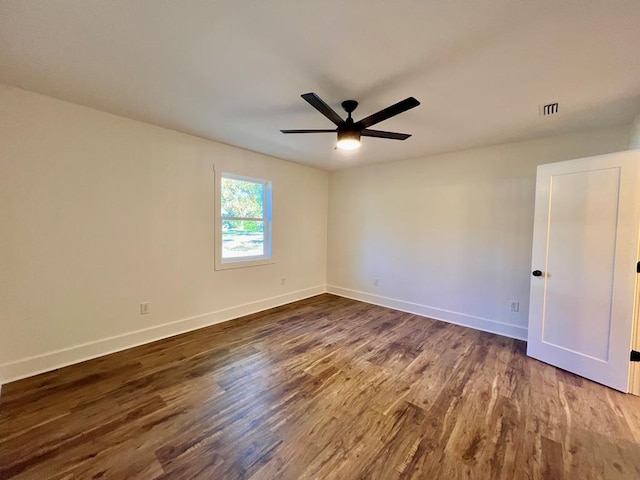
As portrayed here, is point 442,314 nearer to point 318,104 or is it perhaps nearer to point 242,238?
point 242,238

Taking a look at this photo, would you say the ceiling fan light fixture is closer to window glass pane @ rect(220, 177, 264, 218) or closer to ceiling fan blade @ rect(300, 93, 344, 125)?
ceiling fan blade @ rect(300, 93, 344, 125)

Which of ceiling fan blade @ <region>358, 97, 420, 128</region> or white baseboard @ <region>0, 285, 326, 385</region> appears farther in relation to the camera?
white baseboard @ <region>0, 285, 326, 385</region>

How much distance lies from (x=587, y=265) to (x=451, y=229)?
1.55 metres

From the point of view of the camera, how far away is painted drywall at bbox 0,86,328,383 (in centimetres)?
226

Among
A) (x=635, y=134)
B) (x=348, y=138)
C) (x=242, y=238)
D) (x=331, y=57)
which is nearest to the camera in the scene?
(x=331, y=57)

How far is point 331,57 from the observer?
1.73m

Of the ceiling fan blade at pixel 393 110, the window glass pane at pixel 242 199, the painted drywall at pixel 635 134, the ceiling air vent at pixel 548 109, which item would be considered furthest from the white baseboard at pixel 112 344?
the painted drywall at pixel 635 134

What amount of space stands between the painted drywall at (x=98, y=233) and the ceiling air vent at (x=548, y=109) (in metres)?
3.42

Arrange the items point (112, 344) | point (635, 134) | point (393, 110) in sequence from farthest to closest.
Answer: point (112, 344)
point (635, 134)
point (393, 110)

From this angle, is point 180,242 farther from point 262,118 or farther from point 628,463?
point 628,463

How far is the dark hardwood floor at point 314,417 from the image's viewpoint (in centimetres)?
150

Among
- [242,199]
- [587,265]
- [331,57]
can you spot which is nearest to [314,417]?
[331,57]

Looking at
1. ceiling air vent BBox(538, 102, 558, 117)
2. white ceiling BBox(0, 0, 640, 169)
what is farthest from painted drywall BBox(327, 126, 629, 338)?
ceiling air vent BBox(538, 102, 558, 117)

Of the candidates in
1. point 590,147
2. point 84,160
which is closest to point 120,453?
point 84,160
